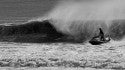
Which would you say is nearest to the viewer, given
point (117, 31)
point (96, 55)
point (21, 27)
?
point (96, 55)

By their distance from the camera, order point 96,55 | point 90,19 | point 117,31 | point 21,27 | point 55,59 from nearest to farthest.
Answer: point 55,59 < point 96,55 < point 117,31 < point 21,27 < point 90,19

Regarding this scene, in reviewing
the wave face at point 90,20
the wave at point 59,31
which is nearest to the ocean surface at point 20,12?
the wave face at point 90,20

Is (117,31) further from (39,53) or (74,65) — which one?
(74,65)

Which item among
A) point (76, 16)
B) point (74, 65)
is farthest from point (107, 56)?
point (76, 16)

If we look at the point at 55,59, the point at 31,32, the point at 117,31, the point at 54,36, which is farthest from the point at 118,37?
the point at 55,59

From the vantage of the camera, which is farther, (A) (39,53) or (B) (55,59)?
(A) (39,53)

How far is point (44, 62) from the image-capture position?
67.9ft

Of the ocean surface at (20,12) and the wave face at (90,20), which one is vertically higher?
the wave face at (90,20)

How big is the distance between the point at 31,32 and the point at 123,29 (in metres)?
11.6

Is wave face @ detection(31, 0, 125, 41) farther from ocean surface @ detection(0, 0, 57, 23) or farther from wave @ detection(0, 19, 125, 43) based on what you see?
ocean surface @ detection(0, 0, 57, 23)

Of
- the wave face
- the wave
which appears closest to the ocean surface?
the wave face

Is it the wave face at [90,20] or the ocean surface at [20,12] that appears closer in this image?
the wave face at [90,20]

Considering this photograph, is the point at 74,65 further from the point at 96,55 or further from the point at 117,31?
the point at 117,31

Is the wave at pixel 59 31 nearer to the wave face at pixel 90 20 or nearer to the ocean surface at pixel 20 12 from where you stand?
the wave face at pixel 90 20
